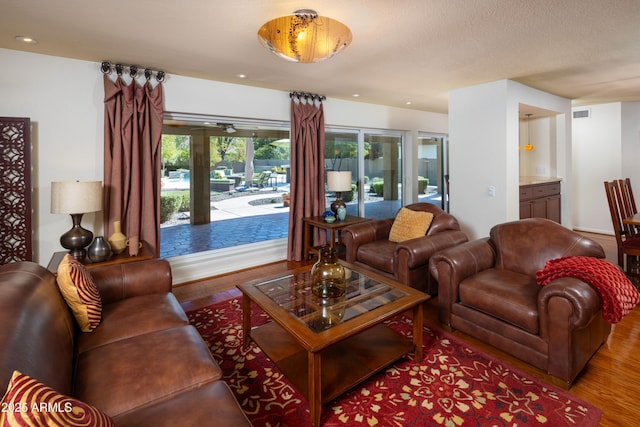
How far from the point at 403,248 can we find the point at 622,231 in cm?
246

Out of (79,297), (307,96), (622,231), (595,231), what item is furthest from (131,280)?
(595,231)

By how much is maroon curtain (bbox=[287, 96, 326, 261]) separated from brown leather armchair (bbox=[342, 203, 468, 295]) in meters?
0.99

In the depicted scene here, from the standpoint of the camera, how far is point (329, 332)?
171 centimetres

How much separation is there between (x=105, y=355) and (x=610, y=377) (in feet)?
9.35

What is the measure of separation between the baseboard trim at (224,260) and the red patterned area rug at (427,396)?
1817mm

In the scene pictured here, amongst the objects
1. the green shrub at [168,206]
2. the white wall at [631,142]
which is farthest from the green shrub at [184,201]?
the white wall at [631,142]

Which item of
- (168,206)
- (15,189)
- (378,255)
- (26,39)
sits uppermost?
(26,39)

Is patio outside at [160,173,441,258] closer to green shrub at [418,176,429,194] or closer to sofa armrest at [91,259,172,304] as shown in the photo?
sofa armrest at [91,259,172,304]

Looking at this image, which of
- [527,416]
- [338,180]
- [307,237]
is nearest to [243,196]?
[307,237]

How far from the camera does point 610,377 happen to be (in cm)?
199

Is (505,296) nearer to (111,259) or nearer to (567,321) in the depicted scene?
(567,321)

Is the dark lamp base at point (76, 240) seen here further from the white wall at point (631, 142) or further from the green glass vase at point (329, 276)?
the white wall at point (631, 142)

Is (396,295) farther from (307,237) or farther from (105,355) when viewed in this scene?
(307,237)

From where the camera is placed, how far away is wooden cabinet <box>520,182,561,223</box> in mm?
4368
